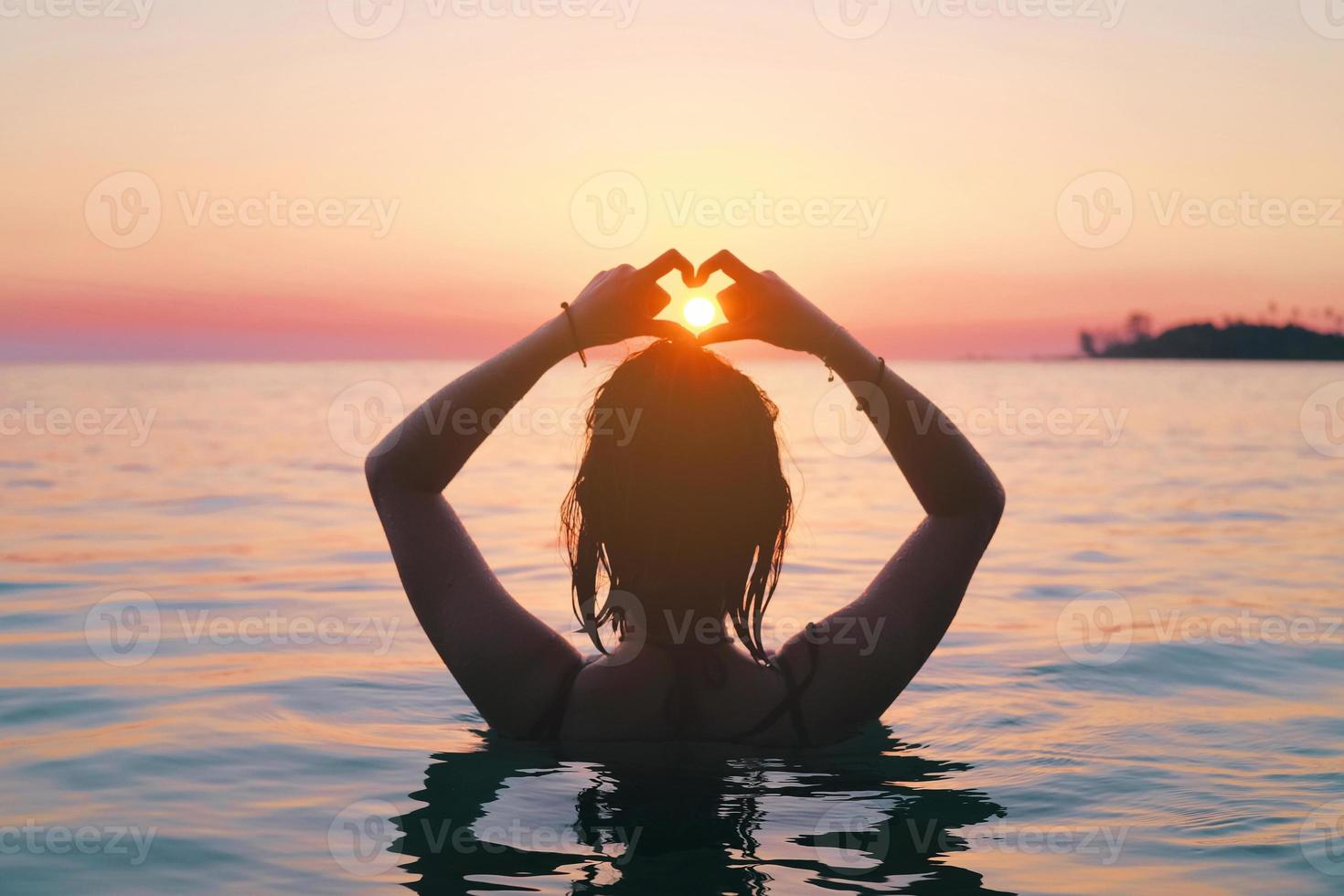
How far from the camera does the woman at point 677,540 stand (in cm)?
305

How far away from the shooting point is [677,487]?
3.06 meters

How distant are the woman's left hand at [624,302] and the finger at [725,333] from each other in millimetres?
147

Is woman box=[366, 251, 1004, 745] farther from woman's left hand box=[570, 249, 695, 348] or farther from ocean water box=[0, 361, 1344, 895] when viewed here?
A: ocean water box=[0, 361, 1344, 895]

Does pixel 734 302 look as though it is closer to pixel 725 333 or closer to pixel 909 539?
pixel 725 333

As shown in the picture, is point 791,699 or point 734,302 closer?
point 734,302

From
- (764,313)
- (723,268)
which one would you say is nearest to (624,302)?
(723,268)

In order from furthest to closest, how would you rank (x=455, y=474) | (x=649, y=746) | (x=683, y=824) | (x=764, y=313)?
(x=649, y=746) → (x=683, y=824) → (x=764, y=313) → (x=455, y=474)

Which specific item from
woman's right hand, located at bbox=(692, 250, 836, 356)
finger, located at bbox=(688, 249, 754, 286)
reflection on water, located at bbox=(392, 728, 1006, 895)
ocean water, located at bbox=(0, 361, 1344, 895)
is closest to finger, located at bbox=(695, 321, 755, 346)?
woman's right hand, located at bbox=(692, 250, 836, 356)

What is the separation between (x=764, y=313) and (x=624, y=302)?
Answer: 0.40m

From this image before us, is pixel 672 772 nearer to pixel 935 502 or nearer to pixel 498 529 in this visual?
pixel 935 502

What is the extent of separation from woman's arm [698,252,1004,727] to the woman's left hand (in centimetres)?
18

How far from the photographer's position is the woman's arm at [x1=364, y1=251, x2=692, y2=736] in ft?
9.89

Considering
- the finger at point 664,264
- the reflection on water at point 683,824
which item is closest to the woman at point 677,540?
the finger at point 664,264

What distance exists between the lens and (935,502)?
3.26 meters
